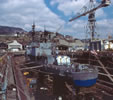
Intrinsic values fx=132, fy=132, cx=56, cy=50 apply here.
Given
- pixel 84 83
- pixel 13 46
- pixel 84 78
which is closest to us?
pixel 84 78

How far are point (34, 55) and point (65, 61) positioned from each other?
Answer: 15963 millimetres

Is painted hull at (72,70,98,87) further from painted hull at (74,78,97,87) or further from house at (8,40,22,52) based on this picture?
house at (8,40,22,52)

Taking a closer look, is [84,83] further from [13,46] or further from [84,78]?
[13,46]

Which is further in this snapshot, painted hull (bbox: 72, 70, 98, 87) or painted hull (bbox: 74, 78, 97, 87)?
painted hull (bbox: 74, 78, 97, 87)

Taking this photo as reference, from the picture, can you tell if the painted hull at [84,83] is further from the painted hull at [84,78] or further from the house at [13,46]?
the house at [13,46]

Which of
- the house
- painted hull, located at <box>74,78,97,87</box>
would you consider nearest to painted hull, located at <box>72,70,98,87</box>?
painted hull, located at <box>74,78,97,87</box>

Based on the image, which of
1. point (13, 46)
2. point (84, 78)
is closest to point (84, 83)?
point (84, 78)

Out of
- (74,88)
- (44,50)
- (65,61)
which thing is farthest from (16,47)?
(74,88)

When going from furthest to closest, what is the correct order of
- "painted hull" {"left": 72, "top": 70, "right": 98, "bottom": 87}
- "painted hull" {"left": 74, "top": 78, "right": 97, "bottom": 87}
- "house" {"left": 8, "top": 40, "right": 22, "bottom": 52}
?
1. "house" {"left": 8, "top": 40, "right": 22, "bottom": 52}
2. "painted hull" {"left": 74, "top": 78, "right": 97, "bottom": 87}
3. "painted hull" {"left": 72, "top": 70, "right": 98, "bottom": 87}

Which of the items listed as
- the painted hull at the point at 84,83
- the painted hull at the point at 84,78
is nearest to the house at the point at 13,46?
the painted hull at the point at 84,78

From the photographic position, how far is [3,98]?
1265cm

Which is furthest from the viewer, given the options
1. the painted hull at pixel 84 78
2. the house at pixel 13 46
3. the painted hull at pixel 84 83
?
→ the house at pixel 13 46

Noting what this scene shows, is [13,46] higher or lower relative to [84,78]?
higher

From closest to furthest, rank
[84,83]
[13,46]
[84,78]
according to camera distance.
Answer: [84,78] < [84,83] < [13,46]
